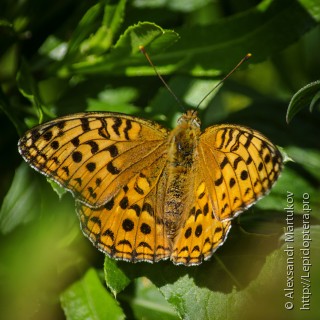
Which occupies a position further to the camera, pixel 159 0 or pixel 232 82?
pixel 232 82

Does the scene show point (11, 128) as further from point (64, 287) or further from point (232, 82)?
point (232, 82)

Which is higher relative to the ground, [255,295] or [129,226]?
[129,226]

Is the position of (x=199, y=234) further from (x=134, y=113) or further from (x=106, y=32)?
(x=106, y=32)

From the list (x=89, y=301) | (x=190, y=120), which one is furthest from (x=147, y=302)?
(x=190, y=120)

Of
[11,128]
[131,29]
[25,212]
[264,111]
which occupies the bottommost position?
[264,111]

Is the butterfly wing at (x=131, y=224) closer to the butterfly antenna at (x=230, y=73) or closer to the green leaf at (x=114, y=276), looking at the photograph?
the green leaf at (x=114, y=276)

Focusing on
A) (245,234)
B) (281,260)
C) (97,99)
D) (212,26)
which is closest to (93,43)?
(97,99)
